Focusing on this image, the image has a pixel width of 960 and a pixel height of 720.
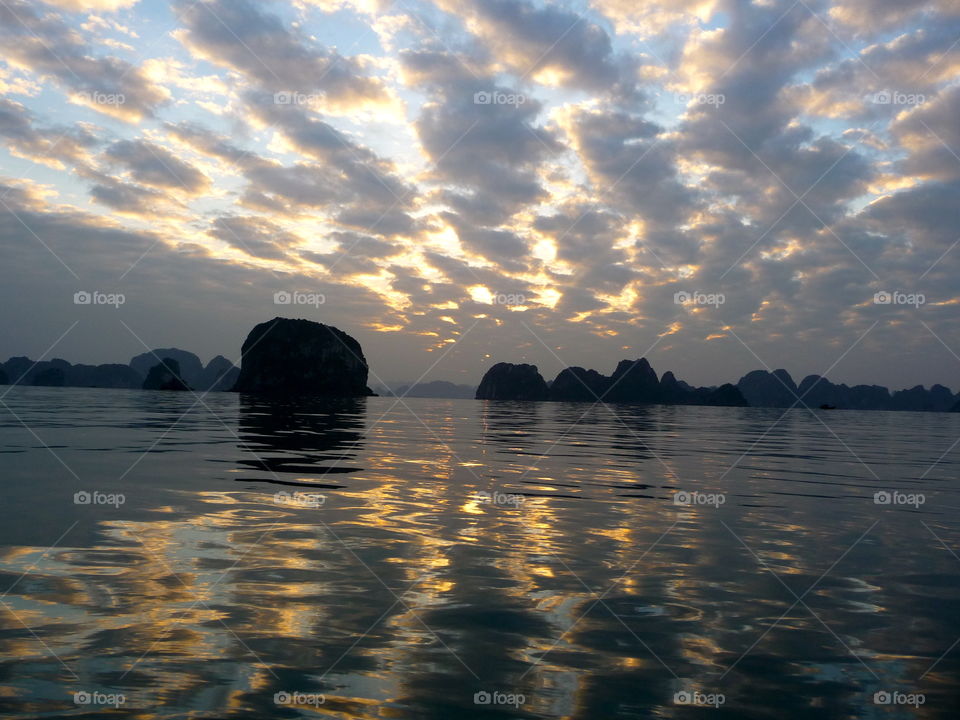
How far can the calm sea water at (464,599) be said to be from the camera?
6.76 metres

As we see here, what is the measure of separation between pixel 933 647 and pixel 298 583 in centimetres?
926

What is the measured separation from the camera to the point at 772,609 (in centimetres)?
981

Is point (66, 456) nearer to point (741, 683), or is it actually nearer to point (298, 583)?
point (298, 583)

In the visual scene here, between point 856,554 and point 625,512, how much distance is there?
5462 millimetres

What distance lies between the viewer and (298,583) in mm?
10164

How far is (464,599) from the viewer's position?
973 centimetres

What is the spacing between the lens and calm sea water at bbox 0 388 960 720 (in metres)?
6.76

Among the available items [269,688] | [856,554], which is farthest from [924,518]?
[269,688]

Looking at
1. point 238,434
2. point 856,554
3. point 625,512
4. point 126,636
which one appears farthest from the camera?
point 238,434

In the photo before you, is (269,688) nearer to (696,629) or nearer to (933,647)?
(696,629)

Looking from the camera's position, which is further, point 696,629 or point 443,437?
point 443,437

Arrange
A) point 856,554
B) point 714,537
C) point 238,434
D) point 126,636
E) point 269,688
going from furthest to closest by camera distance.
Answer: point 238,434 < point 714,537 < point 856,554 < point 126,636 < point 269,688

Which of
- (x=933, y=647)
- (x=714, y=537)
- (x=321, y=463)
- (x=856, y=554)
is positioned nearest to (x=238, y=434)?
(x=321, y=463)

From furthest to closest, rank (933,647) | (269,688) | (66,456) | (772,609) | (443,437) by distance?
(443,437) → (66,456) → (772,609) → (933,647) → (269,688)
